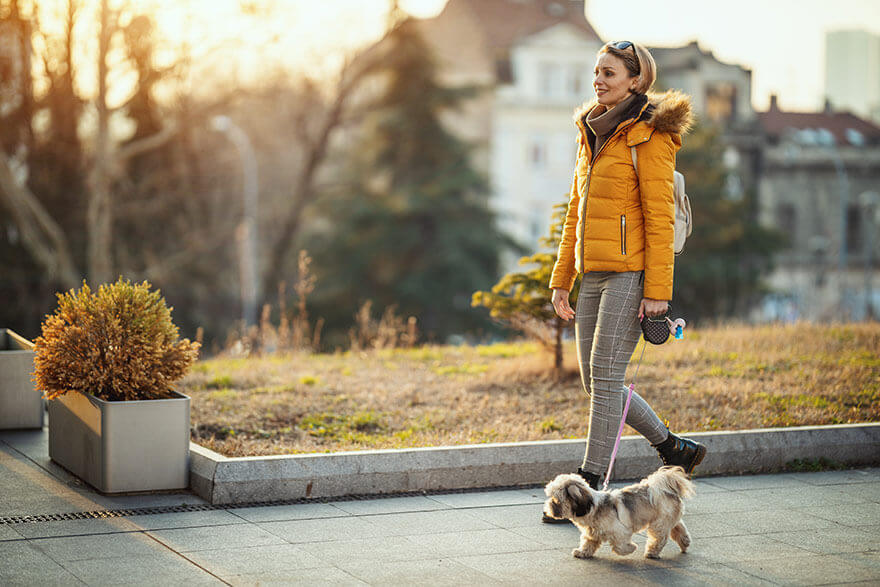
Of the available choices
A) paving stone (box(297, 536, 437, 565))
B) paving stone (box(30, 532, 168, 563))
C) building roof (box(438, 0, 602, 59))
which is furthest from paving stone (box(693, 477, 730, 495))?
building roof (box(438, 0, 602, 59))

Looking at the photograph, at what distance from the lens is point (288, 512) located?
5.98 metres

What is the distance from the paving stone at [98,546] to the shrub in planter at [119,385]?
2.73ft

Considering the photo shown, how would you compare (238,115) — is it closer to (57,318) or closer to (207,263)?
(207,263)

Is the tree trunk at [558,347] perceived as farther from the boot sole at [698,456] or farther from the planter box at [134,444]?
the planter box at [134,444]

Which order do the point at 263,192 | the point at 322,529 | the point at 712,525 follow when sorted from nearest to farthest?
the point at 322,529 < the point at 712,525 < the point at 263,192

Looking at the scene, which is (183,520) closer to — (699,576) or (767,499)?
(699,576)

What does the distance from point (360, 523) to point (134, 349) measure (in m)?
1.67

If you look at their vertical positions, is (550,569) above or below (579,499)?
below

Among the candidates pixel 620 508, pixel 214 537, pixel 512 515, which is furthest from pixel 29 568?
pixel 620 508

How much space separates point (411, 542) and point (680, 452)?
1610 mm

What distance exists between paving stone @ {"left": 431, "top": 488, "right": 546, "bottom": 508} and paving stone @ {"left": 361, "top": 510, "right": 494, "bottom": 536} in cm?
19

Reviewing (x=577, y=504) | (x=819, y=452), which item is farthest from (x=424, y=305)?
(x=577, y=504)

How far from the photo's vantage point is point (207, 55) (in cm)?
2531

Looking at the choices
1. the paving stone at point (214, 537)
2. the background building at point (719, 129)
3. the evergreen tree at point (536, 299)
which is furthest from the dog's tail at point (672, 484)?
the background building at point (719, 129)
